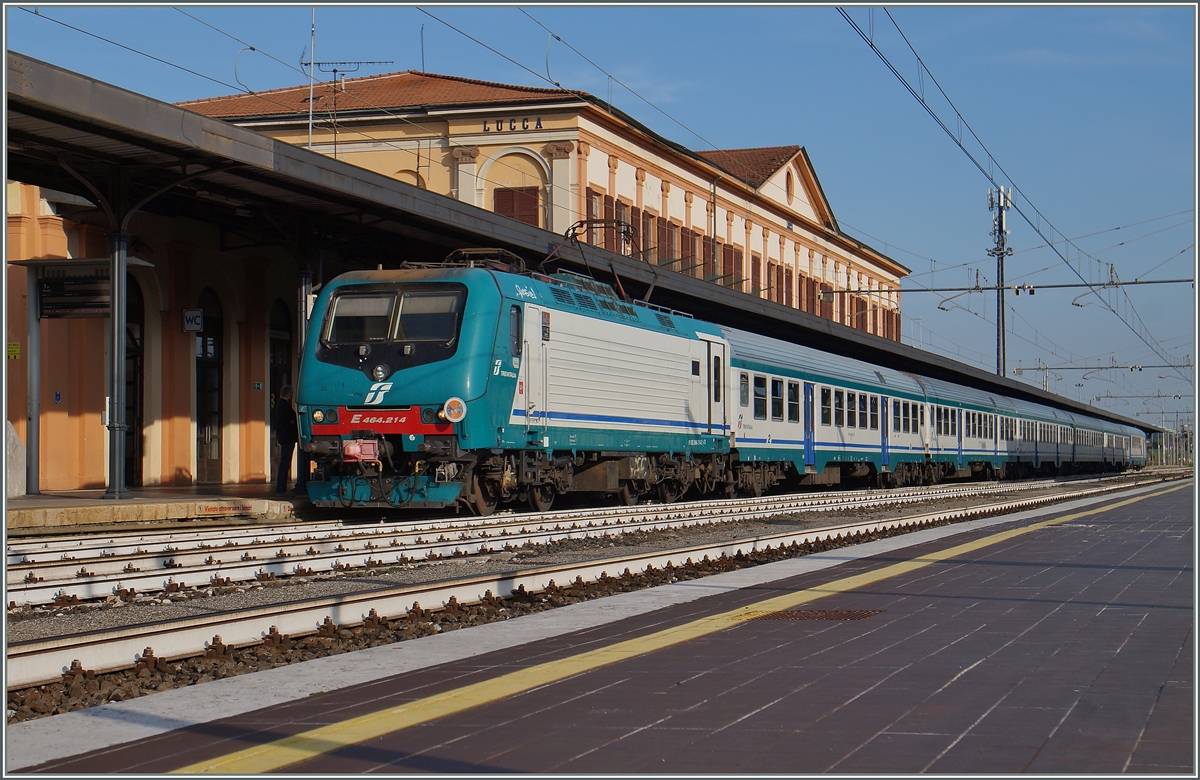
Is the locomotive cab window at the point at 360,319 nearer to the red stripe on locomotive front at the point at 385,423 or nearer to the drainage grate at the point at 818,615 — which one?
the red stripe on locomotive front at the point at 385,423

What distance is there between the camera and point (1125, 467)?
83.7 meters

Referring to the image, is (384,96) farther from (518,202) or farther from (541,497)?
(541,497)

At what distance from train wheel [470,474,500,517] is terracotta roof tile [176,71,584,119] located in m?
25.8

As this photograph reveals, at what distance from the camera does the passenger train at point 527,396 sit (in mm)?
16062

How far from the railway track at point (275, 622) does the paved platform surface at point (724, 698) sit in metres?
0.82

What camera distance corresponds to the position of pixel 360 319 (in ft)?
55.1

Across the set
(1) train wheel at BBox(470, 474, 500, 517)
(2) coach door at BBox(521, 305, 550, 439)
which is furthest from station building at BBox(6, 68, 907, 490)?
(1) train wheel at BBox(470, 474, 500, 517)

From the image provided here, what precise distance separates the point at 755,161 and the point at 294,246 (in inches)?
1664

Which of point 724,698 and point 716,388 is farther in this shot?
point 716,388

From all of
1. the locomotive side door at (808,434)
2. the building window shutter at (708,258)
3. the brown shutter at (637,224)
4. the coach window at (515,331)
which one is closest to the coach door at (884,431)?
the locomotive side door at (808,434)

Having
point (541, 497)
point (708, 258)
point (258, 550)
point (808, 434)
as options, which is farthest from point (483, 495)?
point (708, 258)

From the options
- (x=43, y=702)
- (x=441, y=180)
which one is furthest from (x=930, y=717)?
(x=441, y=180)

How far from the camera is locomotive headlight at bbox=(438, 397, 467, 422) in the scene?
15758mm

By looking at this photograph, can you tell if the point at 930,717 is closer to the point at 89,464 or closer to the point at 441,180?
the point at 89,464
